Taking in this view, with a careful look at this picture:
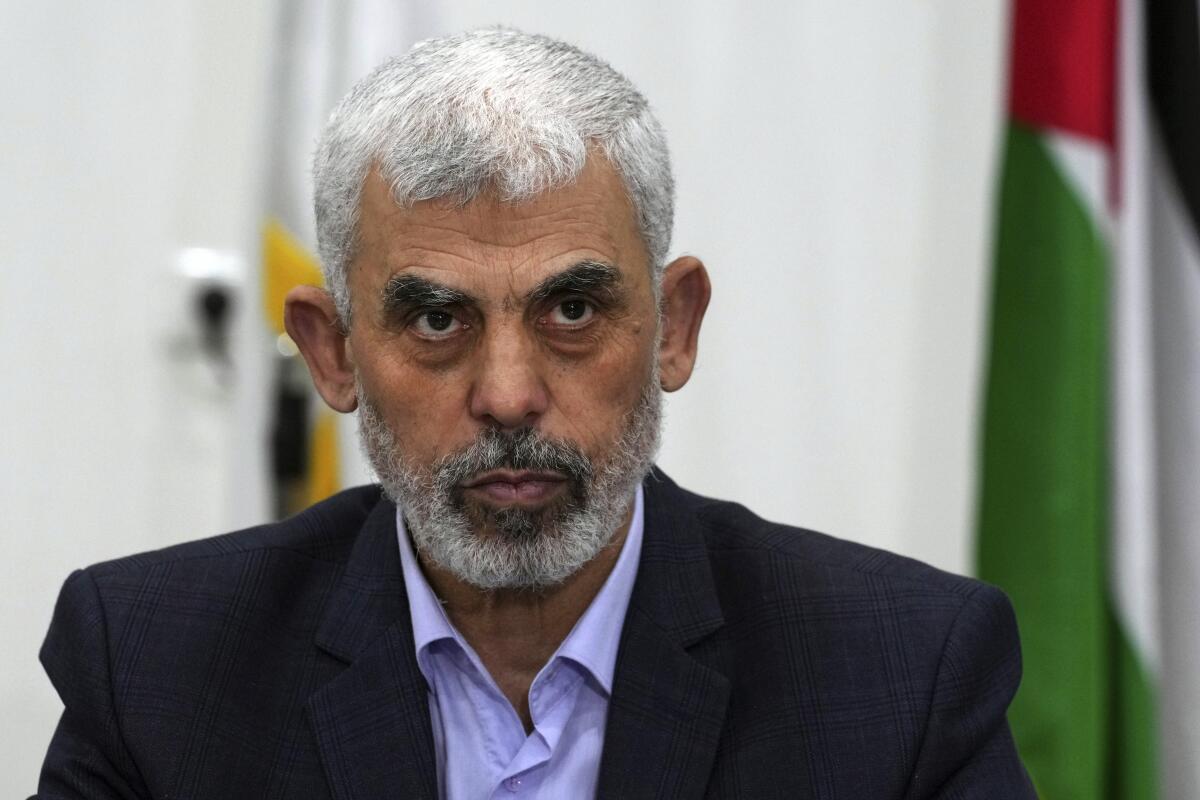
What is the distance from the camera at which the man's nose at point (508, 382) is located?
1.56m

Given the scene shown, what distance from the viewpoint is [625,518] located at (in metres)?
1.83

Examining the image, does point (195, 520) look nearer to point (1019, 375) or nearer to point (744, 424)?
point (744, 424)

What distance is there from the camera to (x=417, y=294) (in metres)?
1.63

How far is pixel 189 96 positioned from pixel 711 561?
2008 mm

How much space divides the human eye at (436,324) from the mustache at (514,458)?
4.7 inches

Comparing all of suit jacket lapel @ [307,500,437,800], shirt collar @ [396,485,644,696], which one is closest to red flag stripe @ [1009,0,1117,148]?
shirt collar @ [396,485,644,696]

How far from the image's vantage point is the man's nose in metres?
1.56

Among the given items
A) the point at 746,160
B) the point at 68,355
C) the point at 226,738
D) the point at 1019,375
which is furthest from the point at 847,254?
the point at 226,738

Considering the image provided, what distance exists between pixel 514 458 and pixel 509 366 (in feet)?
0.31

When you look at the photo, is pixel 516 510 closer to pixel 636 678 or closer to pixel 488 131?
pixel 636 678

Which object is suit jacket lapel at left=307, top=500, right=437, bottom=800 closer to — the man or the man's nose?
the man

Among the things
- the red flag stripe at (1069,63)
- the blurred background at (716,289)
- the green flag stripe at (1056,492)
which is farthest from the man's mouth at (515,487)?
the red flag stripe at (1069,63)

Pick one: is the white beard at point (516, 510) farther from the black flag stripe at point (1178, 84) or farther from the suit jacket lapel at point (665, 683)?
the black flag stripe at point (1178, 84)

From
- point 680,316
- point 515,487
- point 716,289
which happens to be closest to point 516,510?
point 515,487
